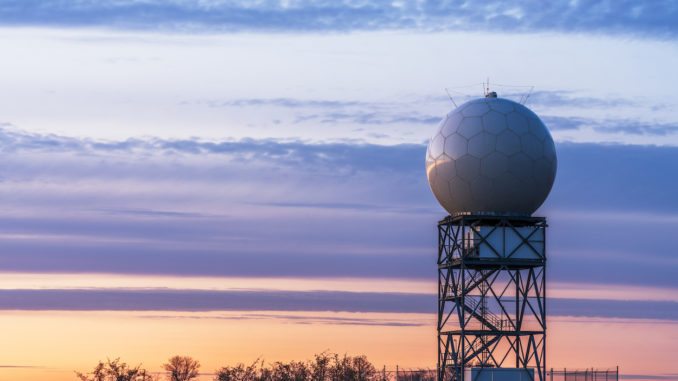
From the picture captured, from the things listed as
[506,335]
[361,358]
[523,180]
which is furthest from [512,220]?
[361,358]

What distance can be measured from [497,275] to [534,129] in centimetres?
947

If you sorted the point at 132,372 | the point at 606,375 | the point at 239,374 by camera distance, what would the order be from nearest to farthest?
the point at 606,375 → the point at 132,372 → the point at 239,374

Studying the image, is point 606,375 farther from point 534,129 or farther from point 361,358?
point 361,358

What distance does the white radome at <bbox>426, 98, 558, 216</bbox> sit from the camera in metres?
67.2

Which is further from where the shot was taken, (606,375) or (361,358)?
(361,358)

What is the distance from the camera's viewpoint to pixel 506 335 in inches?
2724

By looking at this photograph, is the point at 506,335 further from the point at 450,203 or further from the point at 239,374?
the point at 239,374

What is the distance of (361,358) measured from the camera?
9625 centimetres

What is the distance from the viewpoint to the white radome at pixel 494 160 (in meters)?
67.2

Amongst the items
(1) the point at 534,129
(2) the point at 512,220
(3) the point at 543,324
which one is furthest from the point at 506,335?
(1) the point at 534,129

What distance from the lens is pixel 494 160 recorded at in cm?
6700

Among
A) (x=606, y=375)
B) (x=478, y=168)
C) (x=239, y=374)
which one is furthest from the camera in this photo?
(x=239, y=374)

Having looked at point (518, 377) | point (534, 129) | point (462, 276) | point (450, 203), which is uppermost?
point (534, 129)

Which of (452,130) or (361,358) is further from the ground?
(452,130)
